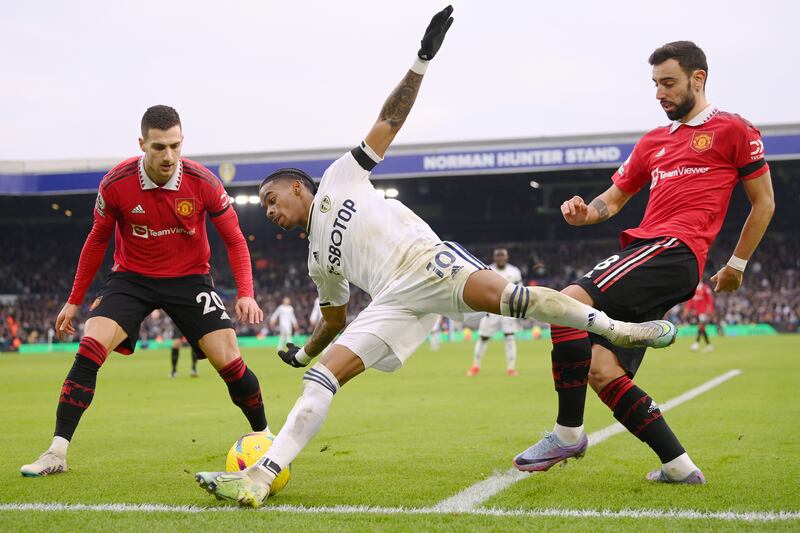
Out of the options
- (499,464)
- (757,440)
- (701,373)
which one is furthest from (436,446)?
(701,373)

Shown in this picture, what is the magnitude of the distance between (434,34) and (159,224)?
93.6 inches

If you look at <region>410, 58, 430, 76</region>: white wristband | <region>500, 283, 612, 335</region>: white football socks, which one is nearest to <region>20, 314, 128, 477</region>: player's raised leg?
<region>410, 58, 430, 76</region>: white wristband

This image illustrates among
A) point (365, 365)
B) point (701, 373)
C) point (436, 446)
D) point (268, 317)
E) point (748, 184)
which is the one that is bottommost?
point (268, 317)

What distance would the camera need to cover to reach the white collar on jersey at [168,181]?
18.9ft

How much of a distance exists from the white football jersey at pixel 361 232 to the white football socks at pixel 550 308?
516 millimetres

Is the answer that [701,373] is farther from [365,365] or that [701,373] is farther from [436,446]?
[365,365]

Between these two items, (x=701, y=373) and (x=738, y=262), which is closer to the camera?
(x=738, y=262)

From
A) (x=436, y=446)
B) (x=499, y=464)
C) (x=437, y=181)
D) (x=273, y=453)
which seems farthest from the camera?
(x=437, y=181)

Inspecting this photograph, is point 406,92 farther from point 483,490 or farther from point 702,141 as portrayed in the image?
point 483,490

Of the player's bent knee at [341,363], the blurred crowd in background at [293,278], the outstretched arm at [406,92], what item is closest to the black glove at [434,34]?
the outstretched arm at [406,92]

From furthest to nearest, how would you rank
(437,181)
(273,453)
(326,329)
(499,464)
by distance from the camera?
1. (437,181)
2. (499,464)
3. (326,329)
4. (273,453)

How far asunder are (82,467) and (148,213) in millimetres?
1741

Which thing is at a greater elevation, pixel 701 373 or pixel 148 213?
pixel 148 213

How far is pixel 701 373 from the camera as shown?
14953 mm
